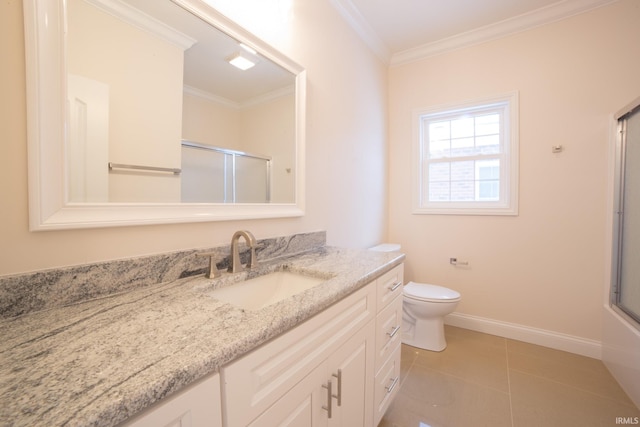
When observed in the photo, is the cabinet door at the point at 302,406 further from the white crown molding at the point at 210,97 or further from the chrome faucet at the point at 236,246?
the white crown molding at the point at 210,97

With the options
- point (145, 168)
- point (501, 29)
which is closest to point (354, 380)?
point (145, 168)

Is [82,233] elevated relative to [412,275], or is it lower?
elevated

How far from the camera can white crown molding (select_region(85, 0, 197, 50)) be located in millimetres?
826

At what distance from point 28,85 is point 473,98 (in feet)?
9.18

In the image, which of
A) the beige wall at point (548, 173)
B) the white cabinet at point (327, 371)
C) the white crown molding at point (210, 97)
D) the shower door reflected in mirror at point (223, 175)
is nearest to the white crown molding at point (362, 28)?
the beige wall at point (548, 173)

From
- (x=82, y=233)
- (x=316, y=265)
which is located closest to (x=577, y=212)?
(x=316, y=265)

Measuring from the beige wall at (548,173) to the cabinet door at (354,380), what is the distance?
5.49 feet

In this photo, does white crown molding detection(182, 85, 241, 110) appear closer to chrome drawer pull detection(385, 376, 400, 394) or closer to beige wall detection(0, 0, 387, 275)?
beige wall detection(0, 0, 387, 275)

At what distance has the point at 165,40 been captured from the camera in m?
0.98

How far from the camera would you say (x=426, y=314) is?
198cm

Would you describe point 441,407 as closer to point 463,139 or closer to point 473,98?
point 463,139

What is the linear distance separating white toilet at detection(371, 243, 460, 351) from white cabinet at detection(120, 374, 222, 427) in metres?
1.76

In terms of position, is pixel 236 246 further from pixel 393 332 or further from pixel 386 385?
pixel 386 385

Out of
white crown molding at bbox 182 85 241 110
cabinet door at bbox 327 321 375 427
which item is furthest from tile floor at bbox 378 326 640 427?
white crown molding at bbox 182 85 241 110
